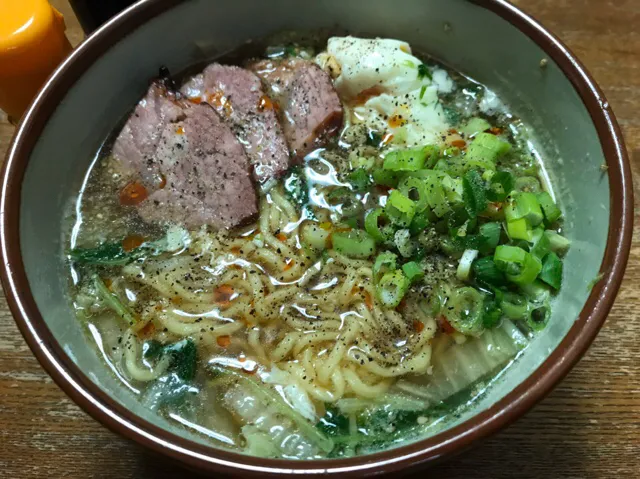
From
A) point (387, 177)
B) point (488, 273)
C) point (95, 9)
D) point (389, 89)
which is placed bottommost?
point (488, 273)

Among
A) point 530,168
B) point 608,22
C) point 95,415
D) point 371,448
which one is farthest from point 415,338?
point 608,22

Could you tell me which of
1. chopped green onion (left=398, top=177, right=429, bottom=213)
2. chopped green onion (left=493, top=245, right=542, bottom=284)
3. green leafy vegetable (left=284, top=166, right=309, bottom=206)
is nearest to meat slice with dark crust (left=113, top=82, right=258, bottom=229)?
green leafy vegetable (left=284, top=166, right=309, bottom=206)

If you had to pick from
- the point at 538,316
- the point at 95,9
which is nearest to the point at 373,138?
the point at 538,316

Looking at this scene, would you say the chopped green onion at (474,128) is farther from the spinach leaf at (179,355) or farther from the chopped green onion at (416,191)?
the spinach leaf at (179,355)

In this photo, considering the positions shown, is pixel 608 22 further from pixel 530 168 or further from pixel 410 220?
pixel 410 220

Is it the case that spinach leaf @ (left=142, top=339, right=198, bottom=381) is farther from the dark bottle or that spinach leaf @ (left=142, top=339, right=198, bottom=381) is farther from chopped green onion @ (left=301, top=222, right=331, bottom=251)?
the dark bottle

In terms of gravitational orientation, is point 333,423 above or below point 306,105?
below

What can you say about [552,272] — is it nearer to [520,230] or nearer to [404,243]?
[520,230]
